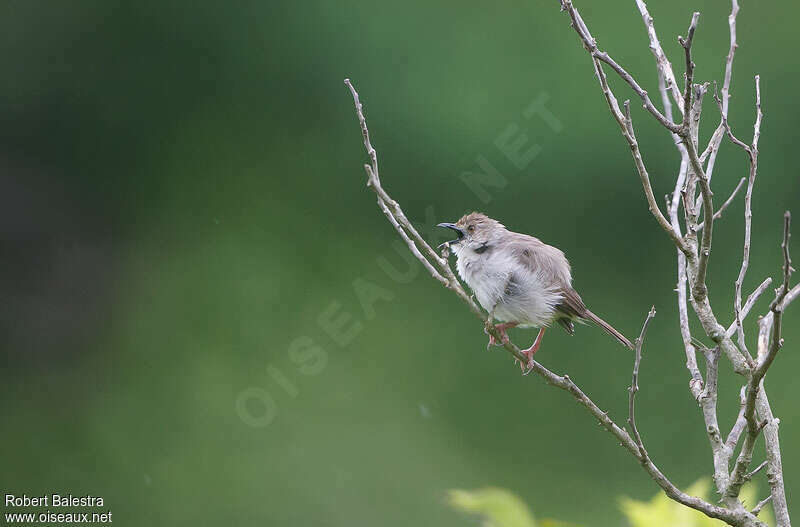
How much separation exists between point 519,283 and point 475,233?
362 mm

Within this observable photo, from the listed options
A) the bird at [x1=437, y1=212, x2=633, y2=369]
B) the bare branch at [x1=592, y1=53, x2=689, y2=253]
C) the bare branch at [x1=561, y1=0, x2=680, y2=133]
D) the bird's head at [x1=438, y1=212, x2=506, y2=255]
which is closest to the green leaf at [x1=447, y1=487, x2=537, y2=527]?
the bare branch at [x1=592, y1=53, x2=689, y2=253]

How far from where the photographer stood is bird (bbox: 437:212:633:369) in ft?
11.9

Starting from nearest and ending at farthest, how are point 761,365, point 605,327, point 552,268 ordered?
point 761,365, point 605,327, point 552,268

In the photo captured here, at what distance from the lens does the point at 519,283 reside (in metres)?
3.62

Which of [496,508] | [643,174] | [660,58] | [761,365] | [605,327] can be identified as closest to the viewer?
[761,365]

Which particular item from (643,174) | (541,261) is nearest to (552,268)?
(541,261)

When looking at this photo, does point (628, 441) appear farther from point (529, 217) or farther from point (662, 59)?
point (529, 217)

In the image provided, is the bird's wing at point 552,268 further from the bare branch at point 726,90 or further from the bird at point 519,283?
the bare branch at point 726,90

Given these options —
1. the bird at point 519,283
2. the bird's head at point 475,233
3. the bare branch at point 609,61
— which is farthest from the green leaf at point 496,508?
the bird's head at point 475,233

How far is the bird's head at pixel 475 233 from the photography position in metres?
3.84

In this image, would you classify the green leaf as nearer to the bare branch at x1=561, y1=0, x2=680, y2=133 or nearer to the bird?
the bare branch at x1=561, y1=0, x2=680, y2=133

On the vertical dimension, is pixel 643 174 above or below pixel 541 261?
above

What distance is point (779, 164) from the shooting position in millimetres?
6965

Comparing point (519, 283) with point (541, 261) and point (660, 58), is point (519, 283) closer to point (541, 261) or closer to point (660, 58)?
point (541, 261)
